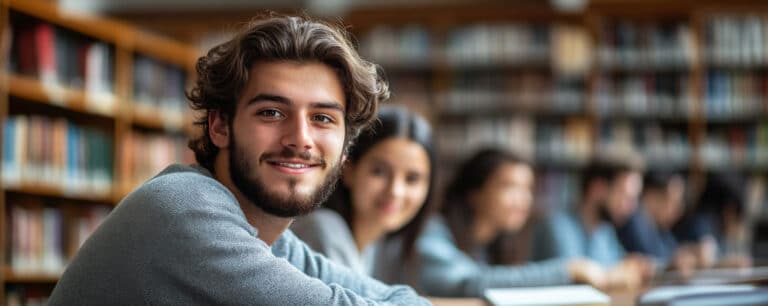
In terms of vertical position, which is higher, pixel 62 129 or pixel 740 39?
pixel 740 39

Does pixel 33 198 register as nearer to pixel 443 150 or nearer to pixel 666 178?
pixel 443 150

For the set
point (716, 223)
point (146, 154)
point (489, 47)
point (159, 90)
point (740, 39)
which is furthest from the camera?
point (489, 47)

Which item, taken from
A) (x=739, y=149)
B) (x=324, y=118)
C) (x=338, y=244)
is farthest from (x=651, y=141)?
(x=324, y=118)

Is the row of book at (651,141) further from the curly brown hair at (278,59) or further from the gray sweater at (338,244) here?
the curly brown hair at (278,59)

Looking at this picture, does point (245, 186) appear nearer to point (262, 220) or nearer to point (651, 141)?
point (262, 220)

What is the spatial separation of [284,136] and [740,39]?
15.2ft

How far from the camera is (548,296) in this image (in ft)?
3.92

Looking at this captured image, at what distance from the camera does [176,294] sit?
2.72ft

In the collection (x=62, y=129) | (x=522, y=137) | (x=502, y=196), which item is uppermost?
(x=522, y=137)

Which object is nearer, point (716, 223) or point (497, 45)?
point (716, 223)

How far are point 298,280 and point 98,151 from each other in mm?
3037

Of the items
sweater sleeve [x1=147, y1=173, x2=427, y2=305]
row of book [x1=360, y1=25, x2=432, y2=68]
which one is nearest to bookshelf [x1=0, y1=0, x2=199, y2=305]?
row of book [x1=360, y1=25, x2=432, y2=68]

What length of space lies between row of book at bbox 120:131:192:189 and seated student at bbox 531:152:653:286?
1.82m

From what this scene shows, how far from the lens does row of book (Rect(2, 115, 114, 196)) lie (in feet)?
10.0
